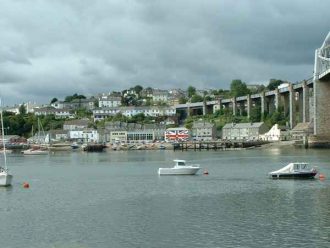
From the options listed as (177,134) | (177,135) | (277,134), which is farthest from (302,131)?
(177,134)

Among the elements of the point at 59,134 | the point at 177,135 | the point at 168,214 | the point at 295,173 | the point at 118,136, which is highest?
the point at 59,134

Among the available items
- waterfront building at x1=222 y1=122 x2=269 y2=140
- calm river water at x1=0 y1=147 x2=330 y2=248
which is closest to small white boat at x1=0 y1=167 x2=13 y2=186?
calm river water at x1=0 y1=147 x2=330 y2=248

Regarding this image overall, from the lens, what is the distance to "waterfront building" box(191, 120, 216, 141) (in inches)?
6245

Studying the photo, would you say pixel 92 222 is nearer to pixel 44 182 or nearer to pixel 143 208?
pixel 143 208

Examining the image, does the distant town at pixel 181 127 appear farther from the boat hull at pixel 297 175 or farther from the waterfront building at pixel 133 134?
the boat hull at pixel 297 175

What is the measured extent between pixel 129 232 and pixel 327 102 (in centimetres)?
9404

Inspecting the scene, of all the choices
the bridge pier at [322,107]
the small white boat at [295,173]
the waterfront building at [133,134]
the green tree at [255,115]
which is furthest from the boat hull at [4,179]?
the green tree at [255,115]

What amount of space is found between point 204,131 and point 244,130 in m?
13.0

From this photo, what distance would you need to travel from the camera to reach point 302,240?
907 inches

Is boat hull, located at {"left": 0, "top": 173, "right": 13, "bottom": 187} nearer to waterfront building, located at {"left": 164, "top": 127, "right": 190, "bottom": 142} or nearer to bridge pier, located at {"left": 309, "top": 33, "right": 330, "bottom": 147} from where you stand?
bridge pier, located at {"left": 309, "top": 33, "right": 330, "bottom": 147}

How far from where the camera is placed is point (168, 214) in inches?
1168

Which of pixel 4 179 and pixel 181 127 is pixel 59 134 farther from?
pixel 4 179

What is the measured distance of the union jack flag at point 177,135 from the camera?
6191 inches

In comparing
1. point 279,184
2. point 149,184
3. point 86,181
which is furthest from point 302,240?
point 86,181
